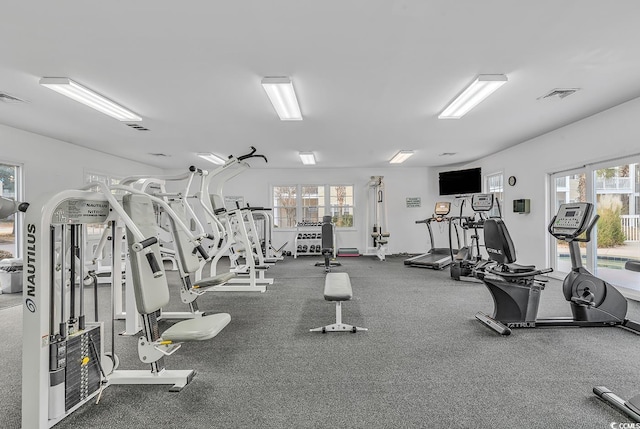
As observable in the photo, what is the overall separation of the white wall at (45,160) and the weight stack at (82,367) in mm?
3611

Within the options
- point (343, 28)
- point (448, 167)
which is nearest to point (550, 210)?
point (448, 167)

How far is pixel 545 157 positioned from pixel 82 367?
6.78 m

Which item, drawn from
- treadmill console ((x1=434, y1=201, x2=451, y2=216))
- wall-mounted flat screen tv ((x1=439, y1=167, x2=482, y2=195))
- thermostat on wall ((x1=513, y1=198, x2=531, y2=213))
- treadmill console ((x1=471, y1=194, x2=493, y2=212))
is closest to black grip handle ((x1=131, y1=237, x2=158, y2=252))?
treadmill console ((x1=471, y1=194, x2=493, y2=212))

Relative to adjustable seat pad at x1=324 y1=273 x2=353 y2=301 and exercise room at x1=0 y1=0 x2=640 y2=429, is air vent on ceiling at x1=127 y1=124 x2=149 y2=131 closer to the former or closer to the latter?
exercise room at x1=0 y1=0 x2=640 y2=429

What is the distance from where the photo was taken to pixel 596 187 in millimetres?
4465

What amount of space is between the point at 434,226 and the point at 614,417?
23.5ft

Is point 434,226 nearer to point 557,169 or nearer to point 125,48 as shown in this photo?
point 557,169

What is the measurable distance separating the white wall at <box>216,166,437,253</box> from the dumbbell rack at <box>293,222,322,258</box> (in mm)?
469

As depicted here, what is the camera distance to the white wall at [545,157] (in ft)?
12.9

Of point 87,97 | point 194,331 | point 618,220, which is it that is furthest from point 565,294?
point 87,97

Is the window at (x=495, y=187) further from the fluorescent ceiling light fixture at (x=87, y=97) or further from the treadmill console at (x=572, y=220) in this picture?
the fluorescent ceiling light fixture at (x=87, y=97)

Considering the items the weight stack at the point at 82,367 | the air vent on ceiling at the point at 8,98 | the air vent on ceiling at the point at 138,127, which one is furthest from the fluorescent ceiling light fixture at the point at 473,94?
the air vent on ceiling at the point at 8,98

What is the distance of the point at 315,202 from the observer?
888 cm

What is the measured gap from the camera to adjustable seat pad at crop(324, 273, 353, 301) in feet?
9.57
